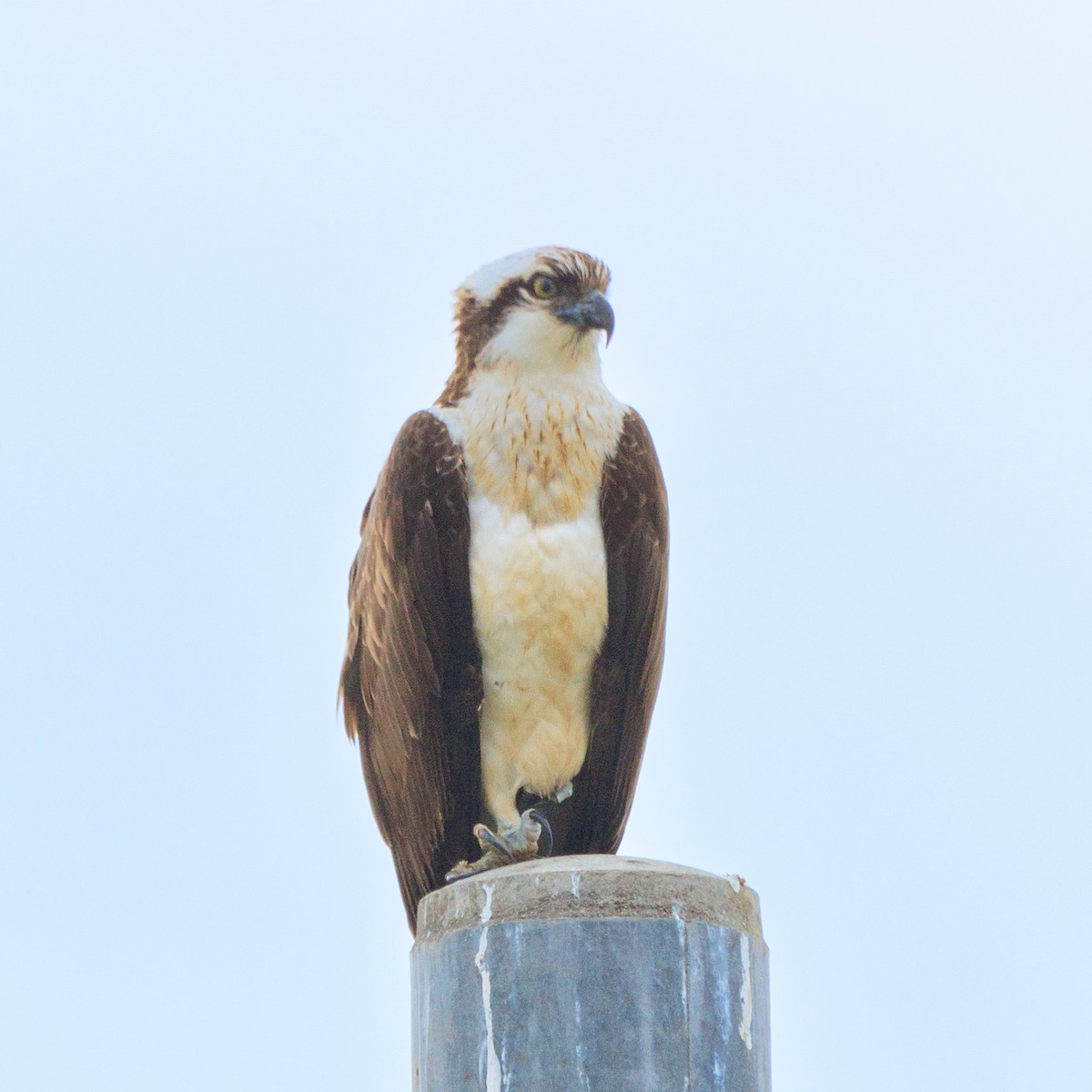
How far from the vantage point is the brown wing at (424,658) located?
589 cm

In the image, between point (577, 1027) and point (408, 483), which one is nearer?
point (577, 1027)

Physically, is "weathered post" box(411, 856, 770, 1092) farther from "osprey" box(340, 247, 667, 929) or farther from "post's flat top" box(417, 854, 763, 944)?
"osprey" box(340, 247, 667, 929)

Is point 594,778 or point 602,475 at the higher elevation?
point 602,475

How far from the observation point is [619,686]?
20.0 ft

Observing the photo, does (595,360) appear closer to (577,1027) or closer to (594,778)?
(594,778)

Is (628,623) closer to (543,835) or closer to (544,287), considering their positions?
(543,835)

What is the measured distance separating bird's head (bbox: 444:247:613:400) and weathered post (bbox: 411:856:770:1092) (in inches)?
98.5

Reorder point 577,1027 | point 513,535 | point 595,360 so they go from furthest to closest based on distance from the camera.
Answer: point 595,360
point 513,535
point 577,1027

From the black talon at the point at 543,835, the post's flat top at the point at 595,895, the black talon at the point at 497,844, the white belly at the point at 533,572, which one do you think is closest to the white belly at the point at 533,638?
the white belly at the point at 533,572

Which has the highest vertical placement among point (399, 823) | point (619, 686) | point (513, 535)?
point (513, 535)

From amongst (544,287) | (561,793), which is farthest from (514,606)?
(544,287)

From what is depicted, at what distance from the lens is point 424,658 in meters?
5.89

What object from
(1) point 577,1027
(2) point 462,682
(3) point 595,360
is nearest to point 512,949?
(1) point 577,1027

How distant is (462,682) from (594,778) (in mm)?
628
